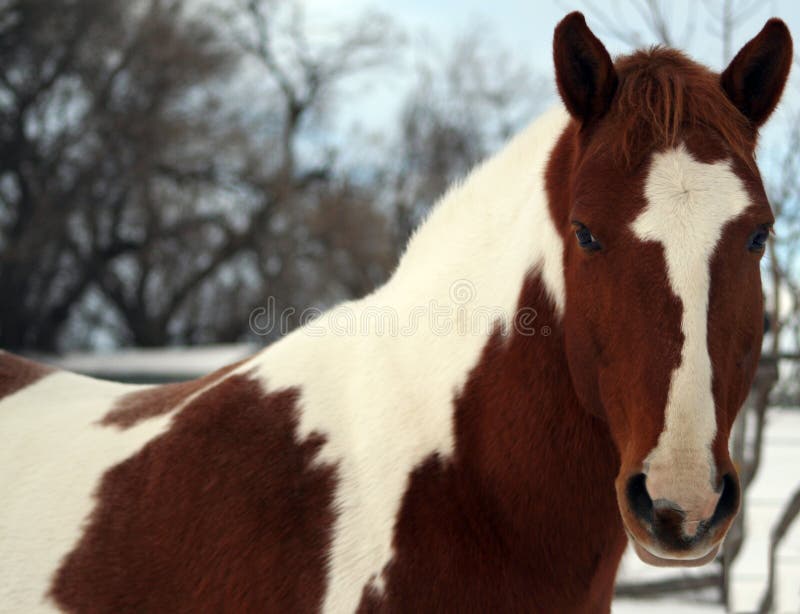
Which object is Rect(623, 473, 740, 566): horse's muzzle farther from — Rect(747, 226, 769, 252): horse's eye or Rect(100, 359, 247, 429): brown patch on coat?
Rect(100, 359, 247, 429): brown patch on coat

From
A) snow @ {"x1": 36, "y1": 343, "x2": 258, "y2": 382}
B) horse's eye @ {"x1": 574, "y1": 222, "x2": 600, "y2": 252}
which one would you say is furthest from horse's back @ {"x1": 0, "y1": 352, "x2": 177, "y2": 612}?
snow @ {"x1": 36, "y1": 343, "x2": 258, "y2": 382}

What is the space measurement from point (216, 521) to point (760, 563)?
4628mm

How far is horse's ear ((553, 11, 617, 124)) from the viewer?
165cm

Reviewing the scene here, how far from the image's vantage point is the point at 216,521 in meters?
1.81

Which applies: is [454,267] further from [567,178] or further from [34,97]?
[34,97]

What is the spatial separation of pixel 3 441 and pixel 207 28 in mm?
18114

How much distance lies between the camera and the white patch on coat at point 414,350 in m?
1.71

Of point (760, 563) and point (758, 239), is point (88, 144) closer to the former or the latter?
point (760, 563)

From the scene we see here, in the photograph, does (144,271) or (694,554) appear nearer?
(694,554)

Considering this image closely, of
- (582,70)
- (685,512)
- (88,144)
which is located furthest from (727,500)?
(88,144)

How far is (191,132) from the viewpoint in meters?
18.5

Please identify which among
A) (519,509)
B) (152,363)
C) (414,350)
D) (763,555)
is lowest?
(152,363)

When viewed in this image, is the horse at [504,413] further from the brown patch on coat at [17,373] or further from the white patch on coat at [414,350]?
the brown patch on coat at [17,373]

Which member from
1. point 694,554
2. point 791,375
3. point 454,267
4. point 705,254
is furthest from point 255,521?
point 791,375
